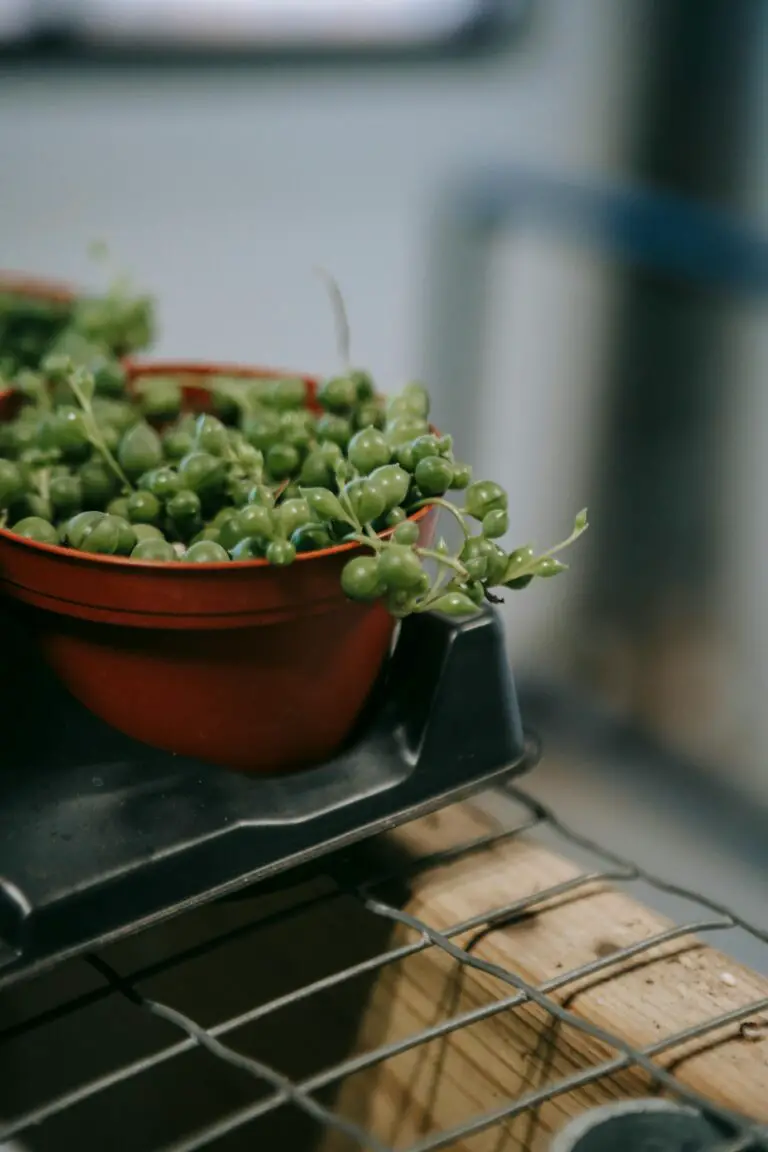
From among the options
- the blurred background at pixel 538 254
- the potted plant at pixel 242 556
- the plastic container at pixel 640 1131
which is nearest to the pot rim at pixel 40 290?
the potted plant at pixel 242 556

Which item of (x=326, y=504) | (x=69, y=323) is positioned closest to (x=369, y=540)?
(x=326, y=504)

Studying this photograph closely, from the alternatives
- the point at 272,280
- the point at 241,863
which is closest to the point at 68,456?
the point at 241,863

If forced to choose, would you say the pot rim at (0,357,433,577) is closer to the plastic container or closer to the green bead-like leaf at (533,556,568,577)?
the green bead-like leaf at (533,556,568,577)

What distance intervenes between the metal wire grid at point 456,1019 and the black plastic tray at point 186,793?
27mm

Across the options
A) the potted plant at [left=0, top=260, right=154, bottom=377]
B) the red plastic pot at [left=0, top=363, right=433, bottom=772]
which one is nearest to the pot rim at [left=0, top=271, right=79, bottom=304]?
the potted plant at [left=0, top=260, right=154, bottom=377]

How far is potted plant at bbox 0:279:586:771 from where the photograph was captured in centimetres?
54

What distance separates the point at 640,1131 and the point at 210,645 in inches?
10.5

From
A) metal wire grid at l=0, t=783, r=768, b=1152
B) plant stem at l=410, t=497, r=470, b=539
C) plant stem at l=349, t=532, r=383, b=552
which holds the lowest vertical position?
metal wire grid at l=0, t=783, r=768, b=1152

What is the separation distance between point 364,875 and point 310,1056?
4.6 inches

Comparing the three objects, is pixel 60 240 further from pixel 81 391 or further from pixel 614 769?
pixel 81 391

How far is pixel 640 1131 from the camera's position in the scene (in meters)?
0.49

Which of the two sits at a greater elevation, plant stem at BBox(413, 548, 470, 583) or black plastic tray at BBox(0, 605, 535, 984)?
plant stem at BBox(413, 548, 470, 583)

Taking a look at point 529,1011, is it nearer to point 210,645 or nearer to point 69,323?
point 210,645

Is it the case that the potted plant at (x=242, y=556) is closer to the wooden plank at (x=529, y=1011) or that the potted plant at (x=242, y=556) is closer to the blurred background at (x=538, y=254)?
the wooden plank at (x=529, y=1011)
